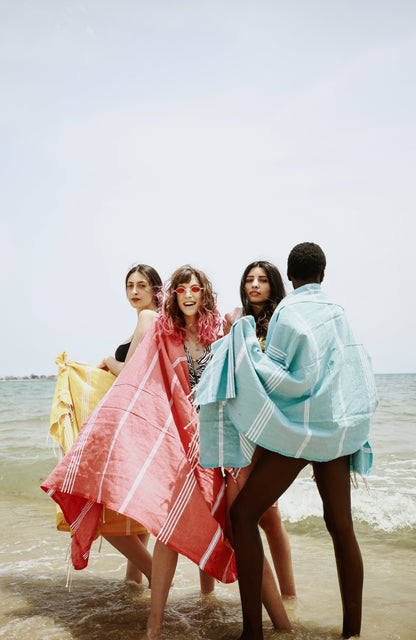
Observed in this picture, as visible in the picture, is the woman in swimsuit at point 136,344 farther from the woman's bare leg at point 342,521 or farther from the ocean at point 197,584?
the woman's bare leg at point 342,521

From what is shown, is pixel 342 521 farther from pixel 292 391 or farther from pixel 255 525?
pixel 292 391

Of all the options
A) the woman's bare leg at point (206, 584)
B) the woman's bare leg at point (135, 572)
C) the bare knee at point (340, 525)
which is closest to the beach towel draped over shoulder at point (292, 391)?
the bare knee at point (340, 525)

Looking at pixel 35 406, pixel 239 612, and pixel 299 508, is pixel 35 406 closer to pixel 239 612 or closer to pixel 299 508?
pixel 299 508

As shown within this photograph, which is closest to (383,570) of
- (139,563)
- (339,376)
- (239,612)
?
(239,612)

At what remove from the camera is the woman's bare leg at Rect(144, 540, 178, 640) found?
9.20 ft

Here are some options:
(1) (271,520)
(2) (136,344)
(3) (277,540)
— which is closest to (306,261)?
(2) (136,344)

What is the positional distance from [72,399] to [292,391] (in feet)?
5.72

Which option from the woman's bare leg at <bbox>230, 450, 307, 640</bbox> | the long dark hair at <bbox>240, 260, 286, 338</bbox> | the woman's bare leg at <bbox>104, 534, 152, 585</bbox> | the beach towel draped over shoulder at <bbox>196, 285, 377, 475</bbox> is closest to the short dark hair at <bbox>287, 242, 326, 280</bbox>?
the beach towel draped over shoulder at <bbox>196, 285, 377, 475</bbox>

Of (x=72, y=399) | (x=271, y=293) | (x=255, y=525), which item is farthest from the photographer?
(x=72, y=399)

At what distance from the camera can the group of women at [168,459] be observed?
110 inches

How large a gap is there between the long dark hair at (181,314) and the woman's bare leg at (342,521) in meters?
0.95

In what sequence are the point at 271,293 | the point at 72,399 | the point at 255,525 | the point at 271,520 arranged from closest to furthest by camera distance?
the point at 255,525 → the point at 271,520 → the point at 271,293 → the point at 72,399

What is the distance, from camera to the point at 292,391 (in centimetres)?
248

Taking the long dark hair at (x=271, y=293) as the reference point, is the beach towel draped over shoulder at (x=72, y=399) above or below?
below
